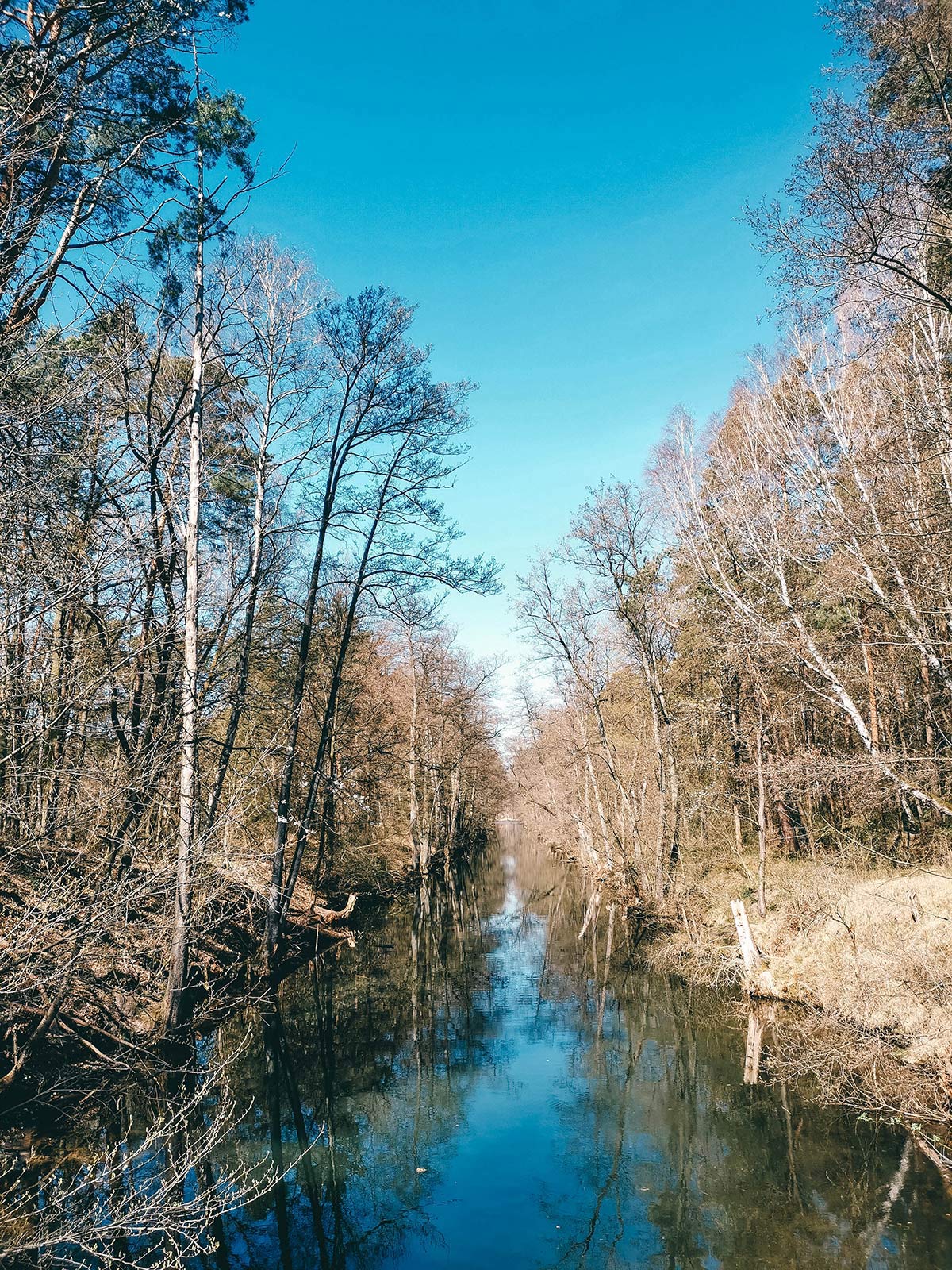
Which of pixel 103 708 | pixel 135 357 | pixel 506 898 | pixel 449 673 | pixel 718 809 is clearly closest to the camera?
pixel 103 708

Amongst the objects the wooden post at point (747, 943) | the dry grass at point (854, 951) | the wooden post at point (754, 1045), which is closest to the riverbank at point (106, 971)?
the wooden post at point (754, 1045)

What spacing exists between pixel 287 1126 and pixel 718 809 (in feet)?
44.1

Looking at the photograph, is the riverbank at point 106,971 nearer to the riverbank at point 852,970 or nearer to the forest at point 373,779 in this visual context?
the forest at point 373,779

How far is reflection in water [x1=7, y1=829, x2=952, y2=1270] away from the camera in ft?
21.0

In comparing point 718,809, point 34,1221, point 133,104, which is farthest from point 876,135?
point 718,809

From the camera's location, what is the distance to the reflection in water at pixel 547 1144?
21.0 feet

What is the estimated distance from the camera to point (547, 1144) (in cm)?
830

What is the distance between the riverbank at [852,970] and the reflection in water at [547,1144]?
0.59 meters

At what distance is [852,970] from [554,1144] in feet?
18.1

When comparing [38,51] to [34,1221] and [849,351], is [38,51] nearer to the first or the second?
[34,1221]

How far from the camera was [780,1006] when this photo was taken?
1191 cm

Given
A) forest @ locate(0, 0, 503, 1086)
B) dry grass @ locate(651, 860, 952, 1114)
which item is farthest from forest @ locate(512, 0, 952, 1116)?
forest @ locate(0, 0, 503, 1086)

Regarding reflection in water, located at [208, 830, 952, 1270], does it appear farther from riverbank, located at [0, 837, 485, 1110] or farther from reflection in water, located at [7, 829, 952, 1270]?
riverbank, located at [0, 837, 485, 1110]

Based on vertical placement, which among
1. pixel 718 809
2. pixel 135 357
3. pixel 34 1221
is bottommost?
pixel 34 1221
